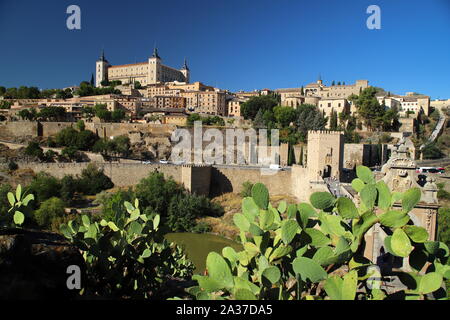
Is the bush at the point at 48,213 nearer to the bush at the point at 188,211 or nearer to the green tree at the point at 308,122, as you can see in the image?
the bush at the point at 188,211

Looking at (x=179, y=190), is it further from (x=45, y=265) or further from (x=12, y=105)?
(x=12, y=105)

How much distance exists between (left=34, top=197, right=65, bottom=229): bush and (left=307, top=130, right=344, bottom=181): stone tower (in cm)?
1501

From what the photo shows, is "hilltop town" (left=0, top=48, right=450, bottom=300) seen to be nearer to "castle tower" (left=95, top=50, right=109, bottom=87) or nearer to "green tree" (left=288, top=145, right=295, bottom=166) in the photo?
"green tree" (left=288, top=145, right=295, bottom=166)

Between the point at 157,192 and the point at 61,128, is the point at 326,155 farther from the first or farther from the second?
the point at 61,128

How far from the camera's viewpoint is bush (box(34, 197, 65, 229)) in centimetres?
1919

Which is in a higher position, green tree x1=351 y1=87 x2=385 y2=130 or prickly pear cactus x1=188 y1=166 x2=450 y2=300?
green tree x1=351 y1=87 x2=385 y2=130

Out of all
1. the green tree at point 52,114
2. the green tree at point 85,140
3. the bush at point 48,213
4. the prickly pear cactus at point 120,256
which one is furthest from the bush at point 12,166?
the prickly pear cactus at point 120,256

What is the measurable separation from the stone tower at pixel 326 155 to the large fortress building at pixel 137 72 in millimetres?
60813

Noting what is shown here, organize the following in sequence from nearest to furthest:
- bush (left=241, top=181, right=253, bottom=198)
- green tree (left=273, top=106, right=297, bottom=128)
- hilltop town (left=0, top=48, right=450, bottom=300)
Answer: hilltop town (left=0, top=48, right=450, bottom=300) → bush (left=241, top=181, right=253, bottom=198) → green tree (left=273, top=106, right=297, bottom=128)

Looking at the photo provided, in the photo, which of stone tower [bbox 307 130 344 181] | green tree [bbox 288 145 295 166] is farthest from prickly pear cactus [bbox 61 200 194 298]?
green tree [bbox 288 145 295 166]

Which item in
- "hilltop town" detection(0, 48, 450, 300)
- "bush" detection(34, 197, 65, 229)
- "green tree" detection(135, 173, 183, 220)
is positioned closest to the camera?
"hilltop town" detection(0, 48, 450, 300)

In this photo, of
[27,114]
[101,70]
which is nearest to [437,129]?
[27,114]

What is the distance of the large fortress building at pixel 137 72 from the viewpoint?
7731 centimetres

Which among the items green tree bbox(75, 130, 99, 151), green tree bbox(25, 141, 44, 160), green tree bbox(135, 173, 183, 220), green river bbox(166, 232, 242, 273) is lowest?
green river bbox(166, 232, 242, 273)
